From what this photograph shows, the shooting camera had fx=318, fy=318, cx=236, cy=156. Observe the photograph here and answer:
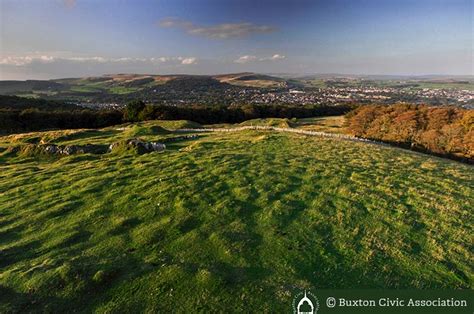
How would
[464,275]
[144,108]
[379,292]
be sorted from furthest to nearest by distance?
[144,108], [464,275], [379,292]

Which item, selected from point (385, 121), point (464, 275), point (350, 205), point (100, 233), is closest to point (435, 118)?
point (385, 121)

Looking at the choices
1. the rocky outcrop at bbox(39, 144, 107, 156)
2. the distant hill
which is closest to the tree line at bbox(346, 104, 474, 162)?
the rocky outcrop at bbox(39, 144, 107, 156)

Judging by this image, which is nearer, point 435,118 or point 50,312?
point 50,312

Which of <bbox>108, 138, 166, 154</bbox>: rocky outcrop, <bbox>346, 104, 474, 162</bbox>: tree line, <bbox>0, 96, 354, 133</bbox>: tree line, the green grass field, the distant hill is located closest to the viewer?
the green grass field

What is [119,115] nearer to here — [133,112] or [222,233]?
[133,112]

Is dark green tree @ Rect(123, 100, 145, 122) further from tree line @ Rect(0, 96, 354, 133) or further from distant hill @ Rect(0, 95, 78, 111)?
distant hill @ Rect(0, 95, 78, 111)

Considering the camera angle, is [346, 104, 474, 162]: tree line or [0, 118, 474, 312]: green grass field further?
[346, 104, 474, 162]: tree line

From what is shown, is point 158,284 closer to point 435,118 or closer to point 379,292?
point 379,292

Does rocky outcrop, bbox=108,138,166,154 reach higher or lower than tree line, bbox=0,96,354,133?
higher
